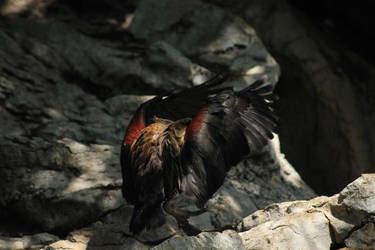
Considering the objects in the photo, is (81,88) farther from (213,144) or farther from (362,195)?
(362,195)

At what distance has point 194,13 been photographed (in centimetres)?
603

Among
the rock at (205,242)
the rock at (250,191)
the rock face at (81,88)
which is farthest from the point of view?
the rock at (250,191)

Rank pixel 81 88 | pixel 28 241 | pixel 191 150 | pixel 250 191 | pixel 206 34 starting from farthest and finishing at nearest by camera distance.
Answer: pixel 206 34, pixel 81 88, pixel 250 191, pixel 28 241, pixel 191 150

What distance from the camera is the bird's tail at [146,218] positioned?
3.04 meters

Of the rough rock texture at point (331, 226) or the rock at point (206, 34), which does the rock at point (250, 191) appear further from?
the rock at point (206, 34)

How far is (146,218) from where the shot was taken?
3053 mm

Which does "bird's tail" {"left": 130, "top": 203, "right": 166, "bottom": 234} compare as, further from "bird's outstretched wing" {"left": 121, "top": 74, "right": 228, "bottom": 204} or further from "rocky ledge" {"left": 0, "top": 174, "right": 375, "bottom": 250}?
"rocky ledge" {"left": 0, "top": 174, "right": 375, "bottom": 250}

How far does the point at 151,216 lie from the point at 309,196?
2.06 meters

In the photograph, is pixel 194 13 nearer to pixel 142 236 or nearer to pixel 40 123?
pixel 40 123

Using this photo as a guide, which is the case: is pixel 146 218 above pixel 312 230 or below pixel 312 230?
below

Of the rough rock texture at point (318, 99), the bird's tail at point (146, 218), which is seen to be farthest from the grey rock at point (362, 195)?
the rough rock texture at point (318, 99)

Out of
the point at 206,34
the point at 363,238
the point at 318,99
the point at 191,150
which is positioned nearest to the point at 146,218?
the point at 191,150

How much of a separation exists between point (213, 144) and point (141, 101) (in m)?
1.96

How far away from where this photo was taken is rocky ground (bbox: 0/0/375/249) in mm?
3000
